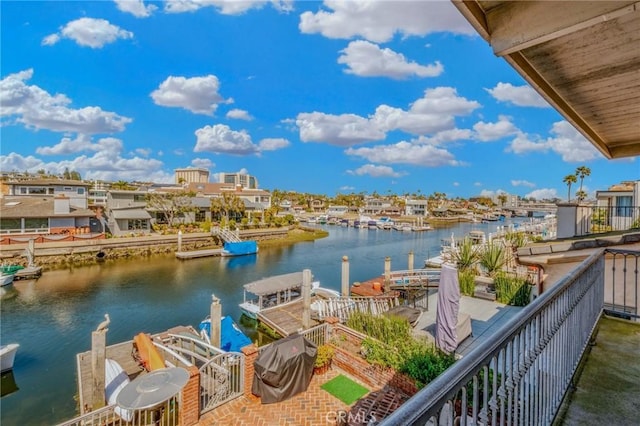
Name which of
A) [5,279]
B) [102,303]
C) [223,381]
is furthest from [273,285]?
[5,279]

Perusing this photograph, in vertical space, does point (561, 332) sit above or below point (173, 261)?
above

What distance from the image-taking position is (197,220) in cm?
4081

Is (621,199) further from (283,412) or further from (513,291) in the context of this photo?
(283,412)

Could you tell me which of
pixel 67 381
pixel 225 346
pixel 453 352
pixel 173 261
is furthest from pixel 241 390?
pixel 173 261

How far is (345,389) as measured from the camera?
776 cm

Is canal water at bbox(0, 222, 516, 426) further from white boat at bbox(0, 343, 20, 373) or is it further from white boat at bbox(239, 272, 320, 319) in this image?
white boat at bbox(239, 272, 320, 319)

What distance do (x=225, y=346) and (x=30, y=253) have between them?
2124cm

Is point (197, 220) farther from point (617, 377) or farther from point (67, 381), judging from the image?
point (617, 377)

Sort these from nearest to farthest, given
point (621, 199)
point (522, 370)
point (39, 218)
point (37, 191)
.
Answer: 1. point (522, 370)
2. point (621, 199)
3. point (39, 218)
4. point (37, 191)

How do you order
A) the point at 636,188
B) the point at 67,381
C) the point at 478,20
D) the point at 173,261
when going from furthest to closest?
the point at 173,261, the point at 636,188, the point at 67,381, the point at 478,20

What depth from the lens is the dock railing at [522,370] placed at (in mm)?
912

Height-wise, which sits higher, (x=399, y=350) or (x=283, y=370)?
(x=399, y=350)

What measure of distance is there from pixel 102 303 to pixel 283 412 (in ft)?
51.1

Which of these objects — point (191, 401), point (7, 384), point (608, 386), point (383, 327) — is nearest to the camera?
point (608, 386)
